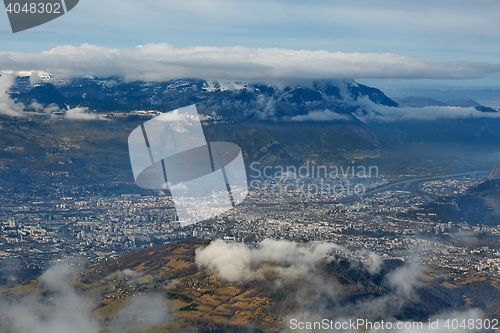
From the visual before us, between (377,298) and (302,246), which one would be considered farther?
(302,246)

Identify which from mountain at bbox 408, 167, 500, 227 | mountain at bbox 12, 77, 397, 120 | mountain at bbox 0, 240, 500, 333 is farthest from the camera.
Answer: mountain at bbox 12, 77, 397, 120

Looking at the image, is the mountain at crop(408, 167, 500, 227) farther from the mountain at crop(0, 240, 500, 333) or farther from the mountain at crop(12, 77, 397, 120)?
the mountain at crop(12, 77, 397, 120)

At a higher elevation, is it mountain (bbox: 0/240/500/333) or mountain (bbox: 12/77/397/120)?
mountain (bbox: 12/77/397/120)

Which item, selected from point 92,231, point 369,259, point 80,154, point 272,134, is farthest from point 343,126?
point 369,259

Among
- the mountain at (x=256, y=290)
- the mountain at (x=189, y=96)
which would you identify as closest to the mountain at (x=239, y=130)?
the mountain at (x=189, y=96)

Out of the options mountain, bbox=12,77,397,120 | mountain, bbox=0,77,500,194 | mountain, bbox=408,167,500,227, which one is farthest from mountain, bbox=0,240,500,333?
mountain, bbox=12,77,397,120

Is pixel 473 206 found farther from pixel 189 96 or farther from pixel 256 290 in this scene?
pixel 189 96

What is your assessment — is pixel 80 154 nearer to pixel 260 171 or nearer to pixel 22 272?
pixel 260 171

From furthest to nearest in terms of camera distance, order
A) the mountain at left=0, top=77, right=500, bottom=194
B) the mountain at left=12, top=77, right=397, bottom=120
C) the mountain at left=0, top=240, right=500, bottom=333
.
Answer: the mountain at left=12, top=77, right=397, bottom=120 < the mountain at left=0, top=77, right=500, bottom=194 < the mountain at left=0, top=240, right=500, bottom=333

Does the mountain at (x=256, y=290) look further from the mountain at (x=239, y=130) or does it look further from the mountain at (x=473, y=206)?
the mountain at (x=239, y=130)
